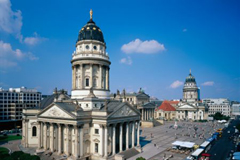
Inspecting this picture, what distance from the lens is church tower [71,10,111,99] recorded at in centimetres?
4594

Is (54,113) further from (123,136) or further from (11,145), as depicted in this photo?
(11,145)

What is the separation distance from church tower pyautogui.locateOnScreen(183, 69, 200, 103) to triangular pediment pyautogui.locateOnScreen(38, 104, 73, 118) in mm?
113285

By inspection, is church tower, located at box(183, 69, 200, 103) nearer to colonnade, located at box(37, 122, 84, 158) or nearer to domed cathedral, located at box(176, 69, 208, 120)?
domed cathedral, located at box(176, 69, 208, 120)

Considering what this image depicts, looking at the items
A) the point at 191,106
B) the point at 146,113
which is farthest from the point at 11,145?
the point at 191,106

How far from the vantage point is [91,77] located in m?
45.7

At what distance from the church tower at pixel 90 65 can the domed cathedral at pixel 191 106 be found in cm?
8846

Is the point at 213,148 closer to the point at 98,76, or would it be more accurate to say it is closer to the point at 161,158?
the point at 161,158

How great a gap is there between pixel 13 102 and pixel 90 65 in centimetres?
5217

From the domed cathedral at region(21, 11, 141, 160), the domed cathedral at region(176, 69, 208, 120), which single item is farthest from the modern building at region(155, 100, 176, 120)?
the domed cathedral at region(21, 11, 141, 160)

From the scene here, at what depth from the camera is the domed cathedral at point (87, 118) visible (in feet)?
120

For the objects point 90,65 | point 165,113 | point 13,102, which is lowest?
point 165,113

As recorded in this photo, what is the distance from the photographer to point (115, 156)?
3712cm

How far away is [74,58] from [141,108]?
200ft

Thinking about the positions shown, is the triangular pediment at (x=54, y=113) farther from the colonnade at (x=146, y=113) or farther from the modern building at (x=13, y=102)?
the colonnade at (x=146, y=113)
